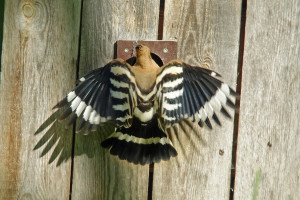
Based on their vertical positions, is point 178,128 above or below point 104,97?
below

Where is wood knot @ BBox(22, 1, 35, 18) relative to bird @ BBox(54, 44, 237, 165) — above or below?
above

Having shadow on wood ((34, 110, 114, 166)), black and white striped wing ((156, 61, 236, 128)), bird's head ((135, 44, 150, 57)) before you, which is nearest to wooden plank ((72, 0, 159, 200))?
shadow on wood ((34, 110, 114, 166))

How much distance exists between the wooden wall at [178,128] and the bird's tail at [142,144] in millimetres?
100

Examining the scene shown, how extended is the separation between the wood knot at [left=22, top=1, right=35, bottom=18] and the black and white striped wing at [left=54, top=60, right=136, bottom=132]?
0.55m

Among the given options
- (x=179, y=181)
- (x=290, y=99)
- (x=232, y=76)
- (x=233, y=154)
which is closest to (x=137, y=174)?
(x=179, y=181)

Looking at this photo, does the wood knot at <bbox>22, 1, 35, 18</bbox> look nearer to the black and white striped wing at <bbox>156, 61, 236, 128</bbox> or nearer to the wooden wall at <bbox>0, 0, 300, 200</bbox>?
the wooden wall at <bbox>0, 0, 300, 200</bbox>

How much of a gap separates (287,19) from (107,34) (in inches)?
39.6

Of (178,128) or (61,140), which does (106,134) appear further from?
(178,128)

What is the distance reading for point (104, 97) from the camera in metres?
2.68

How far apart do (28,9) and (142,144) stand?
100 centimetres

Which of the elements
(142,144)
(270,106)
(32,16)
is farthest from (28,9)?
(270,106)

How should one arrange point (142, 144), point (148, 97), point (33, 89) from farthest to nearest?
point (33, 89) < point (142, 144) < point (148, 97)

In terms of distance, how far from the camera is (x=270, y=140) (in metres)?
2.84

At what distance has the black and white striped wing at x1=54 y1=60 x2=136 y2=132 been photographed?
264 cm
